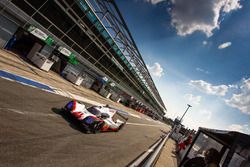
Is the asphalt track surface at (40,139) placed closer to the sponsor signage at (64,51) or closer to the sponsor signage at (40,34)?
the sponsor signage at (40,34)

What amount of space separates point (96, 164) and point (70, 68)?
1895cm

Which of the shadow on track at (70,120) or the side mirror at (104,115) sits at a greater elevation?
the side mirror at (104,115)

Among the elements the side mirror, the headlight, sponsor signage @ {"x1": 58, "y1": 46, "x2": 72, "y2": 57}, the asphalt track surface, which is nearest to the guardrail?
the asphalt track surface

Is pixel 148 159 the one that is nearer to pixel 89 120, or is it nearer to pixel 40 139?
pixel 40 139

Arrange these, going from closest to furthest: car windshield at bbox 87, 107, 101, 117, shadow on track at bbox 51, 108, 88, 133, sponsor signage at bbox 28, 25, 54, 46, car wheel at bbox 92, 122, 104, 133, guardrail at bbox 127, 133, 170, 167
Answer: guardrail at bbox 127, 133, 170, 167
shadow on track at bbox 51, 108, 88, 133
car wheel at bbox 92, 122, 104, 133
car windshield at bbox 87, 107, 101, 117
sponsor signage at bbox 28, 25, 54, 46

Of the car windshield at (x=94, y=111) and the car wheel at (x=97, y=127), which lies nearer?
the car wheel at (x=97, y=127)

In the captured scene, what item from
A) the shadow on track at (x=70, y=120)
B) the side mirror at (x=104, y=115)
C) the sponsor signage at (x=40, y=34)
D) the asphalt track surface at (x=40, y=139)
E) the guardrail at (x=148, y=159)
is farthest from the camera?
the sponsor signage at (x=40, y=34)

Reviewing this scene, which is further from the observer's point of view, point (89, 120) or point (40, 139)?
point (89, 120)

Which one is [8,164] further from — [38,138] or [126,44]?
[126,44]

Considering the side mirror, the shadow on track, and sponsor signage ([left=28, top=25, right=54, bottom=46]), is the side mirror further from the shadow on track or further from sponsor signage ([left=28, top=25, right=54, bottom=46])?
sponsor signage ([left=28, top=25, right=54, bottom=46])

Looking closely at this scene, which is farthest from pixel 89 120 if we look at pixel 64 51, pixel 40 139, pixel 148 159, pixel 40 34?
pixel 64 51

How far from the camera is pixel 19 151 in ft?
13.8

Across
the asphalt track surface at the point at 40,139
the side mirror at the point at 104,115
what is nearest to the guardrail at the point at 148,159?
the asphalt track surface at the point at 40,139

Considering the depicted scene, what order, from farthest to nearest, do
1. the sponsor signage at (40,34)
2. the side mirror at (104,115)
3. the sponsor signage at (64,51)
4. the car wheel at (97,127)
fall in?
the sponsor signage at (64,51), the sponsor signage at (40,34), the side mirror at (104,115), the car wheel at (97,127)
